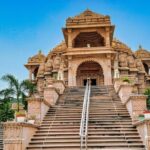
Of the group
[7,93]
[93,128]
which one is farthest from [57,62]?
[93,128]

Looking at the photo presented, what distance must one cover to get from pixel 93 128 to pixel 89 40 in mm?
20986

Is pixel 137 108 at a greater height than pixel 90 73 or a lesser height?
lesser

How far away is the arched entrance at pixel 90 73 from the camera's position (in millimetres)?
31641

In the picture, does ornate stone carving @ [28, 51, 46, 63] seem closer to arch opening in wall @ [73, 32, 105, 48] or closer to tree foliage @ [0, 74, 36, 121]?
arch opening in wall @ [73, 32, 105, 48]

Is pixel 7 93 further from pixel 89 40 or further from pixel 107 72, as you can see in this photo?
pixel 89 40

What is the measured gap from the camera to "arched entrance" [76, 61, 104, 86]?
104ft

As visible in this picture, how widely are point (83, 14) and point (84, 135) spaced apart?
2234 cm

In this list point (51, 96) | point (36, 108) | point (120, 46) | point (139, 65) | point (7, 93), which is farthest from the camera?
point (120, 46)

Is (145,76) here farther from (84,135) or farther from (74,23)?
(84,135)

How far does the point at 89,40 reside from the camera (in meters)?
32.8

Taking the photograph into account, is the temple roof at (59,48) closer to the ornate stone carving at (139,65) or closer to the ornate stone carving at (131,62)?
the ornate stone carving at (131,62)

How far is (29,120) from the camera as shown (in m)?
13.7

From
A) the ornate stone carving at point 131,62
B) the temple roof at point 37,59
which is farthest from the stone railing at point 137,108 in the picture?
the temple roof at point 37,59

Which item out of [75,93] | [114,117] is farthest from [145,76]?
[114,117]
